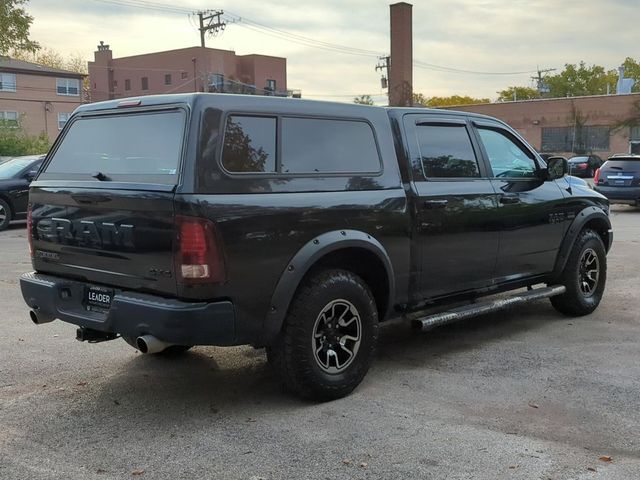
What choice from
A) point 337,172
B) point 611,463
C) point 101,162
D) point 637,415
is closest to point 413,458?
point 611,463

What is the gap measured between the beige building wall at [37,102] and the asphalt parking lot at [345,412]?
50239 millimetres

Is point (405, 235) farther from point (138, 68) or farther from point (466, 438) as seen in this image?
point (138, 68)

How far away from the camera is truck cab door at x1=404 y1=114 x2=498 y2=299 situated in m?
5.41

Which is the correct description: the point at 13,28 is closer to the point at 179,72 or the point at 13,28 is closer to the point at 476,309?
the point at 476,309

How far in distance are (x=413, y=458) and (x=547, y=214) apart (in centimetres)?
349

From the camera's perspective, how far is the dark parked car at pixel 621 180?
60.0 ft

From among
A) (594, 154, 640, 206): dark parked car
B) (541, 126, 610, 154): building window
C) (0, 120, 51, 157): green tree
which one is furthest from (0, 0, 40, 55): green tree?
(541, 126, 610, 154): building window

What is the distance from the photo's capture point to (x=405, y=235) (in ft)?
17.1

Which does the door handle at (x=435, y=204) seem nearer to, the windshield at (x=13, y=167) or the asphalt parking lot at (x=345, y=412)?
the asphalt parking lot at (x=345, y=412)

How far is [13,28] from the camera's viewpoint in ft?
81.9

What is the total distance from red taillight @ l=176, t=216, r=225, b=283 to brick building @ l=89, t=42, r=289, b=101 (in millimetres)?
66098

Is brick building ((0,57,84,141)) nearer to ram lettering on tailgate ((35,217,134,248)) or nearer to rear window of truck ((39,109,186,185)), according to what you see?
rear window of truck ((39,109,186,185))

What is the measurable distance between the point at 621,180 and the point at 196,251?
55.9 feet

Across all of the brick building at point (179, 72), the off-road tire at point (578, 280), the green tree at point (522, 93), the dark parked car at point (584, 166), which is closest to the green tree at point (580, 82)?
the green tree at point (522, 93)
